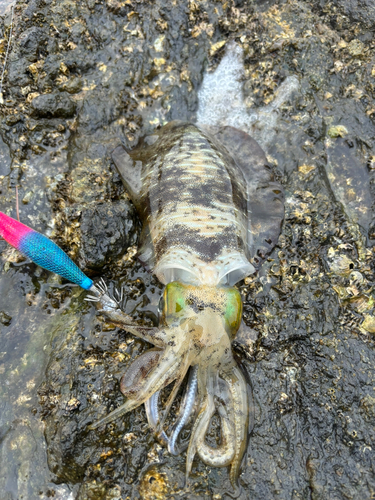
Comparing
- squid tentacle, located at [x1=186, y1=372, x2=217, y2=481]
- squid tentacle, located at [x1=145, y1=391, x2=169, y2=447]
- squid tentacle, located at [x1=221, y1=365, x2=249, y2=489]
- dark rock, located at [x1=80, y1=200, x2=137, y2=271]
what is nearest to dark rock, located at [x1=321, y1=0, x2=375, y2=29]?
dark rock, located at [x1=80, y1=200, x2=137, y2=271]

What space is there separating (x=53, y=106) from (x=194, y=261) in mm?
2598

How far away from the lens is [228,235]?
12.1 feet

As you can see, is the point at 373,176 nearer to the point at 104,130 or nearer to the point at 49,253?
the point at 104,130

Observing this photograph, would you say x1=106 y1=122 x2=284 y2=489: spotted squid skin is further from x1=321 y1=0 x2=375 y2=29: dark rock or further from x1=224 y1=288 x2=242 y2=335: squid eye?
x1=321 y1=0 x2=375 y2=29: dark rock

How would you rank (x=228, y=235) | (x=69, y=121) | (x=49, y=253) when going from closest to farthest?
1. (x=49, y=253)
2. (x=228, y=235)
3. (x=69, y=121)

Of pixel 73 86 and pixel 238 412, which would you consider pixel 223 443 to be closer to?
pixel 238 412

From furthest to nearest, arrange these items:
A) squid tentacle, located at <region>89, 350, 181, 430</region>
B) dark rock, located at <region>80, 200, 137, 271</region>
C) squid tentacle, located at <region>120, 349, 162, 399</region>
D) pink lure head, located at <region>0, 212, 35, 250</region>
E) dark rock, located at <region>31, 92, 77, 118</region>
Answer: dark rock, located at <region>31, 92, 77, 118</region> → dark rock, located at <region>80, 200, 137, 271</region> → pink lure head, located at <region>0, 212, 35, 250</region> → squid tentacle, located at <region>120, 349, 162, 399</region> → squid tentacle, located at <region>89, 350, 181, 430</region>

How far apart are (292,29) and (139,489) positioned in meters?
5.58

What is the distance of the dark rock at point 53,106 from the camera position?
4.36 metres

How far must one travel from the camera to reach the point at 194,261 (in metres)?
3.47

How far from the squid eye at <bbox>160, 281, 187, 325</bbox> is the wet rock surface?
44 cm

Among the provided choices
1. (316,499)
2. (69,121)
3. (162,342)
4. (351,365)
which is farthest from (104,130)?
(316,499)

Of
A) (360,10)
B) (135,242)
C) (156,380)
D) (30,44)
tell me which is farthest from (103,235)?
(360,10)

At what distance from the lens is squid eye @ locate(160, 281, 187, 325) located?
3.28m
